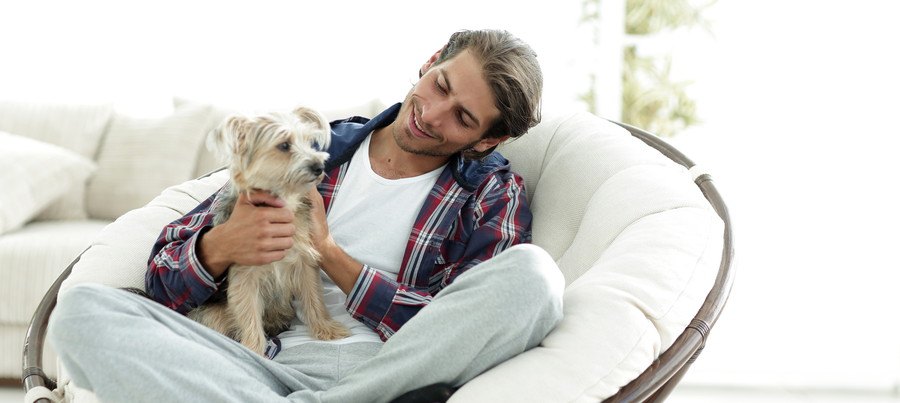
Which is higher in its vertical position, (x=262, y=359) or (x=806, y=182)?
(x=262, y=359)

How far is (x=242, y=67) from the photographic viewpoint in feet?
14.0

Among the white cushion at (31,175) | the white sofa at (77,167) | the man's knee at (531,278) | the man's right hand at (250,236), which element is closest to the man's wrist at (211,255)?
the man's right hand at (250,236)

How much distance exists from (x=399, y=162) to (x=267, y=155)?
17.5 inches

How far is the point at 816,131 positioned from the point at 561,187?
221 centimetres

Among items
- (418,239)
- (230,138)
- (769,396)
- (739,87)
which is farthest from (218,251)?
(739,87)

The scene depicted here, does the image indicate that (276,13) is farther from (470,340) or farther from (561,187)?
(470,340)

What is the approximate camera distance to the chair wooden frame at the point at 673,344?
4.95 ft

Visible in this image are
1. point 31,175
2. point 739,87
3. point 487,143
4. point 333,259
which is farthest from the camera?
point 739,87

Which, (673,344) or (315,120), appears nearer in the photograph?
(673,344)

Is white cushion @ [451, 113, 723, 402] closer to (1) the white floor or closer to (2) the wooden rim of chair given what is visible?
(2) the wooden rim of chair

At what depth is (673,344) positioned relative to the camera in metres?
1.58

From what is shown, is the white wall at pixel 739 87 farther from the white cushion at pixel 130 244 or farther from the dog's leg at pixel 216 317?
the dog's leg at pixel 216 317

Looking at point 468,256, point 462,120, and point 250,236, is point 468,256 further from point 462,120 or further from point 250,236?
point 250,236

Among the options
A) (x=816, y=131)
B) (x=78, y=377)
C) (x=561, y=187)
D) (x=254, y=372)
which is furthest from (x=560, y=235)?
(x=816, y=131)
